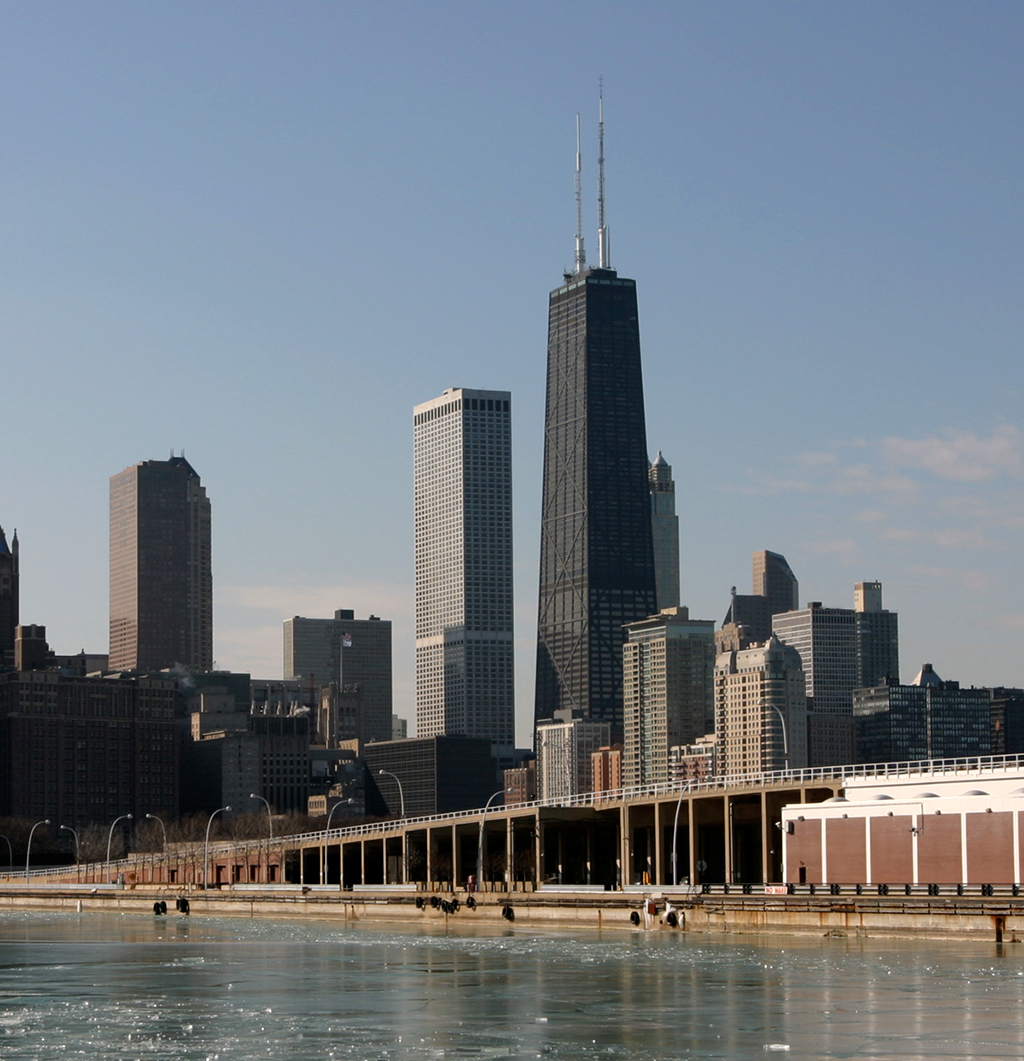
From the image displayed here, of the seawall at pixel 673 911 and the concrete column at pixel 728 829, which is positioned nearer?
the seawall at pixel 673 911

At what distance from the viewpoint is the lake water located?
50781 mm

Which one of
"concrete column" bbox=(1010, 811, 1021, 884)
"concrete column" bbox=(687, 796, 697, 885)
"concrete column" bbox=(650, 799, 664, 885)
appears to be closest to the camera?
"concrete column" bbox=(1010, 811, 1021, 884)

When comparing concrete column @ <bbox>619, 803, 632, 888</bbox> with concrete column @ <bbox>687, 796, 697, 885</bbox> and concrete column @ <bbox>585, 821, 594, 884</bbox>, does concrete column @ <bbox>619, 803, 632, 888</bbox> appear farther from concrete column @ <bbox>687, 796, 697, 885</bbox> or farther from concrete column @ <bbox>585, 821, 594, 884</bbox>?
concrete column @ <bbox>585, 821, 594, 884</bbox>

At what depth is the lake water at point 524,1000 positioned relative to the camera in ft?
167

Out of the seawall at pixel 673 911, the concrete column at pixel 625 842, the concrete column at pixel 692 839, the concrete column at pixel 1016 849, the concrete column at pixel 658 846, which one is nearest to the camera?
the seawall at pixel 673 911

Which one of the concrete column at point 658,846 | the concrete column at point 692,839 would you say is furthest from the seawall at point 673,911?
the concrete column at point 658,846

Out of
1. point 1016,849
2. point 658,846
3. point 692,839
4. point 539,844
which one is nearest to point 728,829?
point 692,839

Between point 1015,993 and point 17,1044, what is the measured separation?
30387 mm

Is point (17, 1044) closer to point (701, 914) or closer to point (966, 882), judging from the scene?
point (701, 914)

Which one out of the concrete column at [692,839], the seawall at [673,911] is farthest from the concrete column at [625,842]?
the seawall at [673,911]

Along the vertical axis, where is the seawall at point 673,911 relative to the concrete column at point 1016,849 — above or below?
below

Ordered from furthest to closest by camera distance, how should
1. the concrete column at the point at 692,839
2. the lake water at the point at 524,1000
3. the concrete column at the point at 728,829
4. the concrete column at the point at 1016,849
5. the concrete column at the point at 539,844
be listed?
the concrete column at the point at 539,844 < the concrete column at the point at 692,839 < the concrete column at the point at 728,829 < the concrete column at the point at 1016,849 < the lake water at the point at 524,1000

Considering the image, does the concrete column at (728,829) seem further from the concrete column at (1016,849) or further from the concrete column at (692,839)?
the concrete column at (1016,849)

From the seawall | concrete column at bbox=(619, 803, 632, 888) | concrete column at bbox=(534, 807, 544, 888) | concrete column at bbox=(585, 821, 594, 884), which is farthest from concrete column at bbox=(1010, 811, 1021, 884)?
concrete column at bbox=(585, 821, 594, 884)
